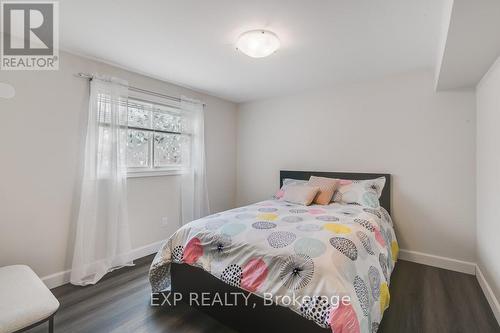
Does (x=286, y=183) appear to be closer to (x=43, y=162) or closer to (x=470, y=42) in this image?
(x=470, y=42)

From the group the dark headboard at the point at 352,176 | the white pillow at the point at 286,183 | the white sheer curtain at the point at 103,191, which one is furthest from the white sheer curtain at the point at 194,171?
the dark headboard at the point at 352,176

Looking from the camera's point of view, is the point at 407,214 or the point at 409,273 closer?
the point at 409,273

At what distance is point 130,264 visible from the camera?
274cm

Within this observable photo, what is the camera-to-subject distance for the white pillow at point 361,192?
2.69 metres

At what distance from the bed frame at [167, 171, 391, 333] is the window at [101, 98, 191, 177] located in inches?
61.0

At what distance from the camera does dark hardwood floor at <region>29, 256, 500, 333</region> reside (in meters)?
1.71

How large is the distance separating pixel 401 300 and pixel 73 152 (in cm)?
344

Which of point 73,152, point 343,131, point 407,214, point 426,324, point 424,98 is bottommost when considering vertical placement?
point 426,324

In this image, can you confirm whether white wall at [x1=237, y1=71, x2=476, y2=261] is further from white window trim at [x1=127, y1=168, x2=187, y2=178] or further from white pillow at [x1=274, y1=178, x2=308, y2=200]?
white window trim at [x1=127, y1=168, x2=187, y2=178]

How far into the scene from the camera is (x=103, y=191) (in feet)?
8.44

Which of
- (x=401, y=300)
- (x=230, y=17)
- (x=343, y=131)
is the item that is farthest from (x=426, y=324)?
(x=230, y=17)

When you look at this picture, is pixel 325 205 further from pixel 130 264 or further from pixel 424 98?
pixel 130 264

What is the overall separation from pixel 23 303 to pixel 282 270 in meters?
1.56

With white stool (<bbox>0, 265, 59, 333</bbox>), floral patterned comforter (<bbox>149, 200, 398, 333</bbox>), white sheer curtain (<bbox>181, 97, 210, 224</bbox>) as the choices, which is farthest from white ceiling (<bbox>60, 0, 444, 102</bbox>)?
white stool (<bbox>0, 265, 59, 333</bbox>)
